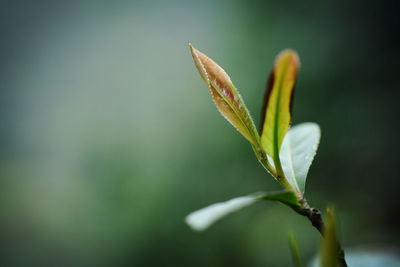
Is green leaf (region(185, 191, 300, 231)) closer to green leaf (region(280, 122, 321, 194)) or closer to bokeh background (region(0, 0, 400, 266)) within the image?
green leaf (region(280, 122, 321, 194))

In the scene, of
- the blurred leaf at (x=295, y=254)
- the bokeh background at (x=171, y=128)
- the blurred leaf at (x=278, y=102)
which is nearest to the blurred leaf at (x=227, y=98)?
the blurred leaf at (x=278, y=102)

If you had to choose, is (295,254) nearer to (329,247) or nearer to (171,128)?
(329,247)

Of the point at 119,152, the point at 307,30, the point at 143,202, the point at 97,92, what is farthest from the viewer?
the point at 97,92

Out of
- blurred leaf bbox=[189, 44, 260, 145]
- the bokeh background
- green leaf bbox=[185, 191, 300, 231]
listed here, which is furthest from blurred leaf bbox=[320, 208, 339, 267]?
the bokeh background

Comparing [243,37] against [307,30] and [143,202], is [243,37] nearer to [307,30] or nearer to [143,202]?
[307,30]

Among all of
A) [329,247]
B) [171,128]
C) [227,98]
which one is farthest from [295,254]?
[171,128]

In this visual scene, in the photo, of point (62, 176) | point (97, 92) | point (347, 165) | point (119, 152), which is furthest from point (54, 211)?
point (347, 165)
